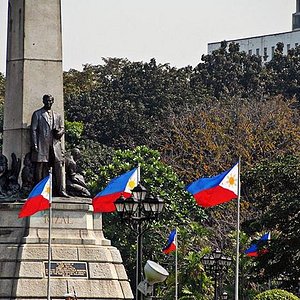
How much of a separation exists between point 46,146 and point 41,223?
5.52ft

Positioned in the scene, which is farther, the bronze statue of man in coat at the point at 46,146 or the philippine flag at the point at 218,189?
the bronze statue of man in coat at the point at 46,146

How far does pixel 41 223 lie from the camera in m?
36.9


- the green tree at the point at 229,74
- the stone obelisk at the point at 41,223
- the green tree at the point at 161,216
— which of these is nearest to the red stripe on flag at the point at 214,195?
the stone obelisk at the point at 41,223

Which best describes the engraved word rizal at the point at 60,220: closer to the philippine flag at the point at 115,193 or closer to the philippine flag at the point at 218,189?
the philippine flag at the point at 115,193

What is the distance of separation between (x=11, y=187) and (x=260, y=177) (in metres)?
11.9

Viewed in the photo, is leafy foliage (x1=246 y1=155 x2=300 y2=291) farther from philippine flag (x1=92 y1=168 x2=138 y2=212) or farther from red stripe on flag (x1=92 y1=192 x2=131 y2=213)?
red stripe on flag (x1=92 y1=192 x2=131 y2=213)

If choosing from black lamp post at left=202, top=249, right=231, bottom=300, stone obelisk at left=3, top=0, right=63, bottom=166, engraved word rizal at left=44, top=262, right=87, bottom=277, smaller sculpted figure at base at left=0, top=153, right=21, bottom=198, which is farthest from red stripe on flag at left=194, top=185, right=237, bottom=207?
black lamp post at left=202, top=249, right=231, bottom=300

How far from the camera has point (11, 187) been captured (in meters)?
37.3

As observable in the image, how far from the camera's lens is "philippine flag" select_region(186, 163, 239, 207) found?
104 ft

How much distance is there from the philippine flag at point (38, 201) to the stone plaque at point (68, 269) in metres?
1.45

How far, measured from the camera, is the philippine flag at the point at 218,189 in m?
31.7

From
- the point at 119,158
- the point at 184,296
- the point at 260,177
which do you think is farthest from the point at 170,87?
the point at 260,177

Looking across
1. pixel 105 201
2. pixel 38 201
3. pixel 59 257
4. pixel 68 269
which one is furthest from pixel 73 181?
pixel 38 201

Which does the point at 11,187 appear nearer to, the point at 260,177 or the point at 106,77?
the point at 260,177
